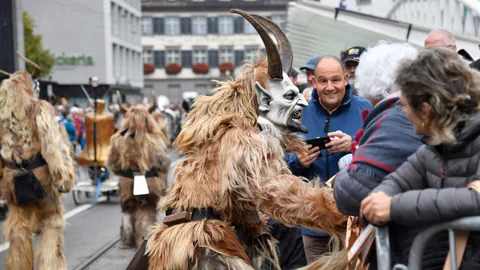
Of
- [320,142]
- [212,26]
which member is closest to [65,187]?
[320,142]

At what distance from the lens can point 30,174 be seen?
6.71 metres

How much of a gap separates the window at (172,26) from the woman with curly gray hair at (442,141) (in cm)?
7573

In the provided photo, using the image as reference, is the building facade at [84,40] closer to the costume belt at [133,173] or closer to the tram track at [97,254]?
the tram track at [97,254]

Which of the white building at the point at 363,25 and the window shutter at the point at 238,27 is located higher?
the window shutter at the point at 238,27

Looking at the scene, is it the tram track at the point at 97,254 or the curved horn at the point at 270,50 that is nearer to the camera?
the curved horn at the point at 270,50

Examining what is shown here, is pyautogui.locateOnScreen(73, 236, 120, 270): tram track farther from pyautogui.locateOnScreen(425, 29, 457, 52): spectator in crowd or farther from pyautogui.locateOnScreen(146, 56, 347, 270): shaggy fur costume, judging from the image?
pyautogui.locateOnScreen(425, 29, 457, 52): spectator in crowd

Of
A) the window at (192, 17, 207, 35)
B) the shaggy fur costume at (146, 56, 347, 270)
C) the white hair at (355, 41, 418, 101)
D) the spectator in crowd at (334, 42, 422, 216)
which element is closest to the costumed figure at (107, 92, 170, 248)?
the shaggy fur costume at (146, 56, 347, 270)

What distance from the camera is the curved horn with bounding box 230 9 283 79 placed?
143 inches

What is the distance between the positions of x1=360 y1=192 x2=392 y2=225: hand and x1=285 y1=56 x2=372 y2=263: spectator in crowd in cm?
206

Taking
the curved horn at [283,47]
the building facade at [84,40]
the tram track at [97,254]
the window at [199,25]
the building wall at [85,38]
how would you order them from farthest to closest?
1. the window at [199,25]
2. the building wall at [85,38]
3. the building facade at [84,40]
4. the tram track at [97,254]
5. the curved horn at [283,47]

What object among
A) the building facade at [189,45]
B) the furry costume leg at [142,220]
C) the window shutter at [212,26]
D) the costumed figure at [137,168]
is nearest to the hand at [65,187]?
the costumed figure at [137,168]

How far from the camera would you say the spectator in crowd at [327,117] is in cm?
482

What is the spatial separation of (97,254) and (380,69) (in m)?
6.06

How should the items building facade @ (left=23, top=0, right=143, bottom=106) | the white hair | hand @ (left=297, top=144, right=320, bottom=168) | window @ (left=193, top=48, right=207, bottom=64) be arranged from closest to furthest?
the white hair
hand @ (left=297, top=144, right=320, bottom=168)
building facade @ (left=23, top=0, right=143, bottom=106)
window @ (left=193, top=48, right=207, bottom=64)
